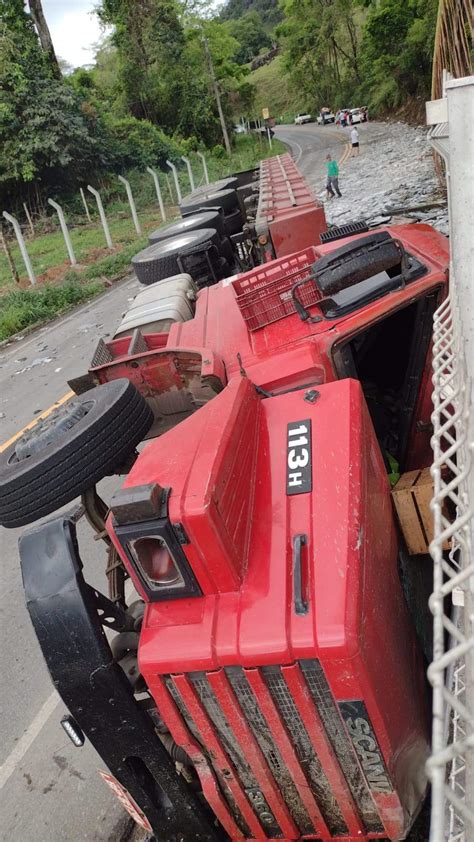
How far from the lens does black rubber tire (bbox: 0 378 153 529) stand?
9.60 ft

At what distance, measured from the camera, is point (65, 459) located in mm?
2930

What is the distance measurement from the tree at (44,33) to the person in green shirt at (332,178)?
1673cm

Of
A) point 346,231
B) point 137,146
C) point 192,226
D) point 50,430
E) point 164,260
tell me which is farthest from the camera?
point 137,146

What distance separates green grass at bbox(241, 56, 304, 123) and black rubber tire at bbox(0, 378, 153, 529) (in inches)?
2679

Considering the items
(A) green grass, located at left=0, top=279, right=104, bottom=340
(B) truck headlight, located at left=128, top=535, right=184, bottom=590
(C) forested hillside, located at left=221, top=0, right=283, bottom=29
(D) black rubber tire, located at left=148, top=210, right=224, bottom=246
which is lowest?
(A) green grass, located at left=0, top=279, right=104, bottom=340

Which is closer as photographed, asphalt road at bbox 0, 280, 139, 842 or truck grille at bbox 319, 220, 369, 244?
asphalt road at bbox 0, 280, 139, 842

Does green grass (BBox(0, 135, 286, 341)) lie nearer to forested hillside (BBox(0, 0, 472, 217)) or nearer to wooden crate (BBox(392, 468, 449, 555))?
forested hillside (BBox(0, 0, 472, 217))

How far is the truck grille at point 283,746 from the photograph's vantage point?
80.0 inches

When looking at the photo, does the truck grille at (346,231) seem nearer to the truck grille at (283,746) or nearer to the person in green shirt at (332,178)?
the truck grille at (283,746)

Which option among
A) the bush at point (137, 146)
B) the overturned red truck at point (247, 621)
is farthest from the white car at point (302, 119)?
the overturned red truck at point (247, 621)

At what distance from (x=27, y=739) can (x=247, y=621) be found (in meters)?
2.55

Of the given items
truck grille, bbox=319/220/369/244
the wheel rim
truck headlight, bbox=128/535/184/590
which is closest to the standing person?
truck grille, bbox=319/220/369/244

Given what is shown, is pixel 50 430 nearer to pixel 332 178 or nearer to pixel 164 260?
pixel 164 260

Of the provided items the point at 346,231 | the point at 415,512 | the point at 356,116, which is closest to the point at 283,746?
the point at 415,512
